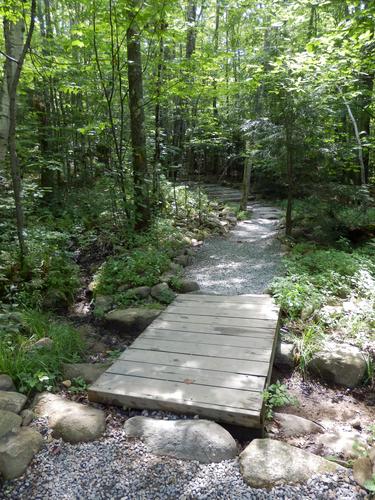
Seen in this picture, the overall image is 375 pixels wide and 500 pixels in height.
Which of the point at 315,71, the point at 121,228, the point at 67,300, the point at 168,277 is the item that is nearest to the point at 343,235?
the point at 315,71

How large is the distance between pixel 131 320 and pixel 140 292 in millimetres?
576

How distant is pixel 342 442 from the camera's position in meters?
2.58

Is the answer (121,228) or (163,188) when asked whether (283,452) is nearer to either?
(121,228)

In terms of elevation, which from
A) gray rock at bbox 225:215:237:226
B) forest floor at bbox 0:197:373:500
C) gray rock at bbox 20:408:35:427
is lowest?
forest floor at bbox 0:197:373:500

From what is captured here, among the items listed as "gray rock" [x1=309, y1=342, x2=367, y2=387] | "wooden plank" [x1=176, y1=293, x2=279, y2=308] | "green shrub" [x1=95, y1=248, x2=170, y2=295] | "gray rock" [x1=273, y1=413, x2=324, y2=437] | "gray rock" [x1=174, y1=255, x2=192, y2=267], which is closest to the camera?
"gray rock" [x1=273, y1=413, x2=324, y2=437]

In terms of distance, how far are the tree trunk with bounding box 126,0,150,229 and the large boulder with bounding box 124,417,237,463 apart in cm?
410

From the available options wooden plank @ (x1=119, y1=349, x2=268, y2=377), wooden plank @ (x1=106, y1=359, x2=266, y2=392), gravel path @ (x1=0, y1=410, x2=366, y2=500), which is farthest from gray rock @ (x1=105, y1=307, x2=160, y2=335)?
gravel path @ (x1=0, y1=410, x2=366, y2=500)

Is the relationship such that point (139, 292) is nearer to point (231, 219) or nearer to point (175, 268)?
point (175, 268)

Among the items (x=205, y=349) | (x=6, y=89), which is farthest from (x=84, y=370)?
(x=6, y=89)

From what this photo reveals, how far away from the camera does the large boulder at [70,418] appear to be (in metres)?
2.48

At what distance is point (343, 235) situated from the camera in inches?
267

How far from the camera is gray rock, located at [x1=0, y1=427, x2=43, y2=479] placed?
2.19 m

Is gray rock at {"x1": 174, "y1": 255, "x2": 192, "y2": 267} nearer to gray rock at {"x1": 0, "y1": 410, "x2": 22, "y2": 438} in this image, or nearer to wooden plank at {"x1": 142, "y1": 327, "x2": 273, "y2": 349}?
wooden plank at {"x1": 142, "y1": 327, "x2": 273, "y2": 349}

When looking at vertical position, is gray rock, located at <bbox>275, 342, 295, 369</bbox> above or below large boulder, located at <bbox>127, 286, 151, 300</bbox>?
below
